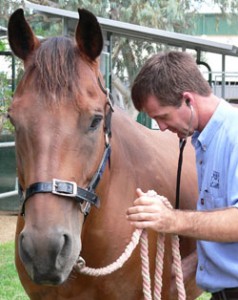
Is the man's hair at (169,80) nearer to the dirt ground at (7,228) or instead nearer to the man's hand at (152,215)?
the man's hand at (152,215)

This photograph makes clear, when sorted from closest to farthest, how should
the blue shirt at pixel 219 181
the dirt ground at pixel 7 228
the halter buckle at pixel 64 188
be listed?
the halter buckle at pixel 64 188 < the blue shirt at pixel 219 181 < the dirt ground at pixel 7 228

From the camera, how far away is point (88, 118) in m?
2.51

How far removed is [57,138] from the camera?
2406mm

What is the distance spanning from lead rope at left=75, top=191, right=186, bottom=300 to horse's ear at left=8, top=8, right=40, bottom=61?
900 millimetres

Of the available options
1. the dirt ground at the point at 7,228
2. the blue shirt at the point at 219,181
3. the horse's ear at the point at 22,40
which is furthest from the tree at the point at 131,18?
the blue shirt at the point at 219,181

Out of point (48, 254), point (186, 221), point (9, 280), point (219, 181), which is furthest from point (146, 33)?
point (48, 254)

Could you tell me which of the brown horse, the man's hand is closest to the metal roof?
the brown horse

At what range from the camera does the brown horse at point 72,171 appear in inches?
91.3

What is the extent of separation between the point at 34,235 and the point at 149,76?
0.89 metres

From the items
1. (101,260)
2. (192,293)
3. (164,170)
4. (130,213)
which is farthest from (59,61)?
(192,293)

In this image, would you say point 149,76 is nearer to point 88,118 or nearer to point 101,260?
point 88,118

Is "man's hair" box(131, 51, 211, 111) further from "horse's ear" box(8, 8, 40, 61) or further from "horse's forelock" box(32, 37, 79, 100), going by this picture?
"horse's ear" box(8, 8, 40, 61)

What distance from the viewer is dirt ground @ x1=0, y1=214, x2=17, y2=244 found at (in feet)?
29.0

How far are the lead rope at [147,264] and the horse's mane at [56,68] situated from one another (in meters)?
0.57
